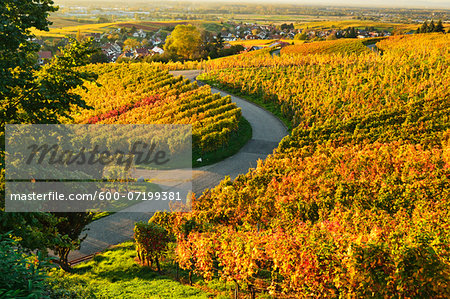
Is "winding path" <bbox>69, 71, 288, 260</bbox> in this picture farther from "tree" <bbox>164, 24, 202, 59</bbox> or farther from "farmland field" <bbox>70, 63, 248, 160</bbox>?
"tree" <bbox>164, 24, 202, 59</bbox>

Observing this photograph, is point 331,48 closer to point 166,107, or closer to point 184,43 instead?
point 184,43

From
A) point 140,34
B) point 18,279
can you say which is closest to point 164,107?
point 18,279

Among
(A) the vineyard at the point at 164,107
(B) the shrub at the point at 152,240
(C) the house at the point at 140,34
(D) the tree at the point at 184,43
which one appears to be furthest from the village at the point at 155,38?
(B) the shrub at the point at 152,240

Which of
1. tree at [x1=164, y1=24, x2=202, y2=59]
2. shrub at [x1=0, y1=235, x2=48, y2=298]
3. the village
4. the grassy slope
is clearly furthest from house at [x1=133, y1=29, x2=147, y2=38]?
shrub at [x1=0, y1=235, x2=48, y2=298]

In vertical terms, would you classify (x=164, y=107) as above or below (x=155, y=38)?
below

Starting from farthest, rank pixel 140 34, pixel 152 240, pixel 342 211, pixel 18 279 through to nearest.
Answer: pixel 140 34 < pixel 152 240 < pixel 342 211 < pixel 18 279

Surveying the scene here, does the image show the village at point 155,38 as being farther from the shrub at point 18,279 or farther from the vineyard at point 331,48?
the shrub at point 18,279

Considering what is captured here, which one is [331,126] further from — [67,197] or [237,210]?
[67,197]
